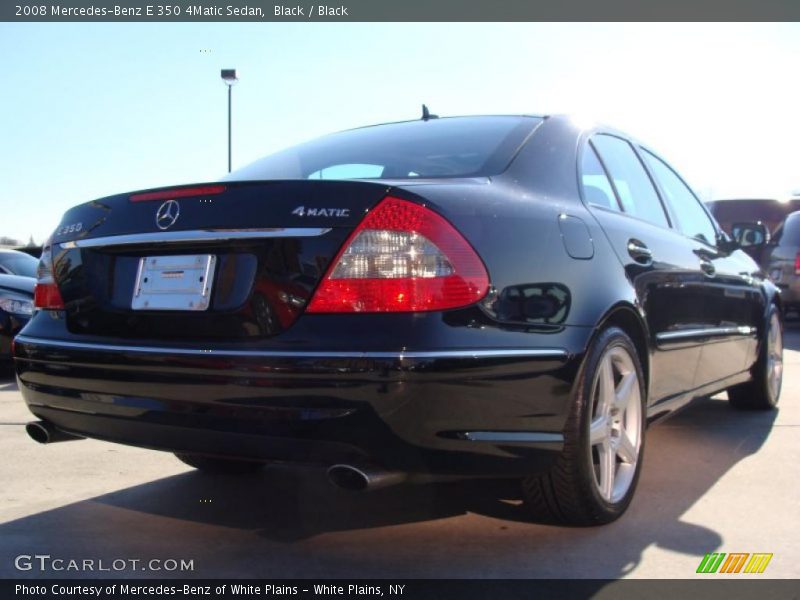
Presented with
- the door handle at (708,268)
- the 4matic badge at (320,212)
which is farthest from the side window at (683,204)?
the 4matic badge at (320,212)

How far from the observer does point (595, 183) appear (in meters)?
3.29

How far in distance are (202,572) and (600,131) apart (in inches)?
89.0

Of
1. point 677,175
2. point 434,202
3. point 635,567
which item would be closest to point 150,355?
point 434,202

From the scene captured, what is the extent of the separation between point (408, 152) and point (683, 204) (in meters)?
1.83

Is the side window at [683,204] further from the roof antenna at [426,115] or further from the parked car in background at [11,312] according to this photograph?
the parked car in background at [11,312]

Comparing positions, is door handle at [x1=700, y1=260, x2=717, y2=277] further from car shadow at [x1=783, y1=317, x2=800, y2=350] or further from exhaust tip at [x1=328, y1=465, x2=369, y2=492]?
car shadow at [x1=783, y1=317, x2=800, y2=350]

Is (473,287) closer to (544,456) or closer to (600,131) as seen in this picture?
(544,456)

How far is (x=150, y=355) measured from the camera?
8.16ft

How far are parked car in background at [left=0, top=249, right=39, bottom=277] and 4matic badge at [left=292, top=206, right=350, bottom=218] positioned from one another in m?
7.26

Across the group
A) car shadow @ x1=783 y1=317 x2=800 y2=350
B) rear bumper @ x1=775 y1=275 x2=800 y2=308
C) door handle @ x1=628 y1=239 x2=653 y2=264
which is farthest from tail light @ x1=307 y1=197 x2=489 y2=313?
rear bumper @ x1=775 y1=275 x2=800 y2=308

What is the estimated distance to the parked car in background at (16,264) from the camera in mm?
8930

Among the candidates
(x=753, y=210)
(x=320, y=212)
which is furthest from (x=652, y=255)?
(x=753, y=210)

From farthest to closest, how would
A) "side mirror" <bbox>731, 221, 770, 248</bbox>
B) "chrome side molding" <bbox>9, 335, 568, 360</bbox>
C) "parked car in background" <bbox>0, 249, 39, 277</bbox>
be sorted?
"parked car in background" <bbox>0, 249, 39, 277</bbox> → "side mirror" <bbox>731, 221, 770, 248</bbox> → "chrome side molding" <bbox>9, 335, 568, 360</bbox>

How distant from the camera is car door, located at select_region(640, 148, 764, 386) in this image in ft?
13.3
